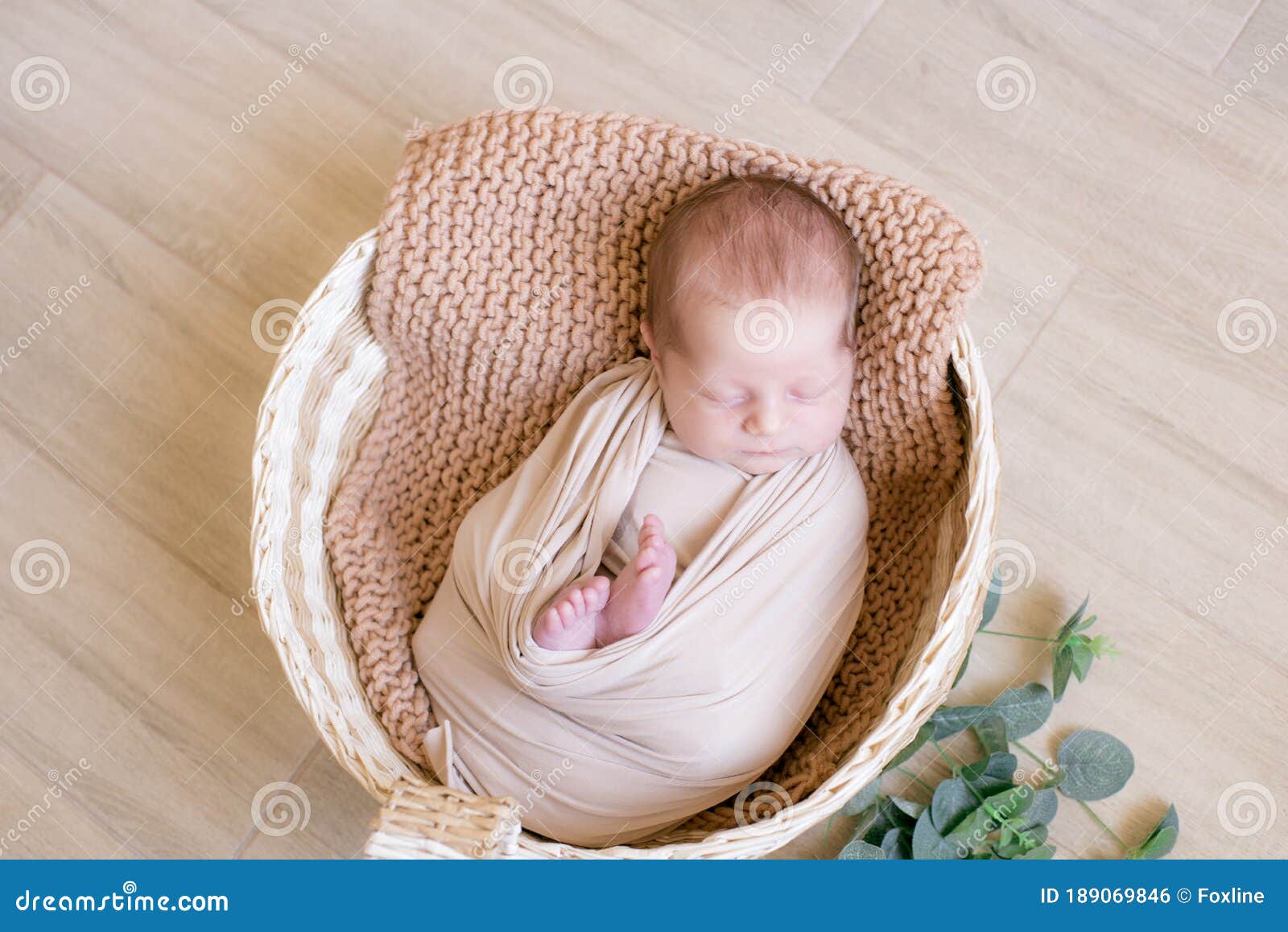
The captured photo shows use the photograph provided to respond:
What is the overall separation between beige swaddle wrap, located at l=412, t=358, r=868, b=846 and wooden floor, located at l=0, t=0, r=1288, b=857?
260 mm

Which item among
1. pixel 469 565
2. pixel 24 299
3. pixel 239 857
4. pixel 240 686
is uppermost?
pixel 469 565

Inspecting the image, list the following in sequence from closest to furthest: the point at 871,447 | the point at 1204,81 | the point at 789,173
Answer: the point at 789,173, the point at 871,447, the point at 1204,81

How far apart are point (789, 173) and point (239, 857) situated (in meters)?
1.06

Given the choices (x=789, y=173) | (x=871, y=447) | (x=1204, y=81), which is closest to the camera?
(x=789, y=173)

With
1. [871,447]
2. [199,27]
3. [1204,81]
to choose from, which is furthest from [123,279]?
[1204,81]

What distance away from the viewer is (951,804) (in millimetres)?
1236

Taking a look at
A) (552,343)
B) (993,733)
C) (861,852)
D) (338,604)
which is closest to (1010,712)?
(993,733)

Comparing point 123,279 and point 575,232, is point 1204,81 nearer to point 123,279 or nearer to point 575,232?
point 575,232

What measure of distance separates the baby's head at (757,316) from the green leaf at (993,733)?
1.35ft

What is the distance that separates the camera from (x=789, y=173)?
1.14 metres

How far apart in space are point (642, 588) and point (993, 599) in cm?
51

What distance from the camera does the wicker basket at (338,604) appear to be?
93 cm

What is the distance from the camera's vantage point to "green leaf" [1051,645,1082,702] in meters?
1.27

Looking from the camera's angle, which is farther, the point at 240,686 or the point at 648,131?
the point at 240,686
